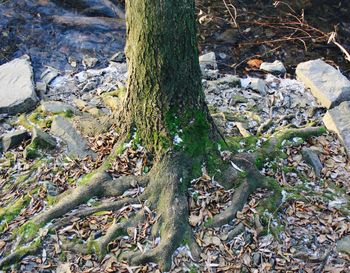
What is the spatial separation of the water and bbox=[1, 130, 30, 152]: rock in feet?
7.00

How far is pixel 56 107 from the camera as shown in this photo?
18.5ft

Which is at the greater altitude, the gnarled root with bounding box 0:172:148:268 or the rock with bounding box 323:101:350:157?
the gnarled root with bounding box 0:172:148:268

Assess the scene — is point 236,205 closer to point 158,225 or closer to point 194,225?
point 194,225

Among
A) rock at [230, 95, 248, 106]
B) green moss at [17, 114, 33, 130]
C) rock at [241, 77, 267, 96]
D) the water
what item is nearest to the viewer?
green moss at [17, 114, 33, 130]

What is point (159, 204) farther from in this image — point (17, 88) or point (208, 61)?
point (208, 61)

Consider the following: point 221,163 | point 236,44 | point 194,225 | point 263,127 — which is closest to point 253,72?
point 236,44

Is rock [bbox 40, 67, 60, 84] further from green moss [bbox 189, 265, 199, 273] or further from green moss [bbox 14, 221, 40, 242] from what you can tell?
green moss [bbox 189, 265, 199, 273]

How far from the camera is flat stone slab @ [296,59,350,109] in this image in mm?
6160

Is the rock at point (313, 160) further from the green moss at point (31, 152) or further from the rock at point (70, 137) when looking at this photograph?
the green moss at point (31, 152)

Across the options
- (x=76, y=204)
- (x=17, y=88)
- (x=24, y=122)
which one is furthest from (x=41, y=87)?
(x=76, y=204)

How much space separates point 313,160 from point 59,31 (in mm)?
5108

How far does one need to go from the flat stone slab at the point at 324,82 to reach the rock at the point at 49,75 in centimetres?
321

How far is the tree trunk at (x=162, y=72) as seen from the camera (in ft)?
12.9

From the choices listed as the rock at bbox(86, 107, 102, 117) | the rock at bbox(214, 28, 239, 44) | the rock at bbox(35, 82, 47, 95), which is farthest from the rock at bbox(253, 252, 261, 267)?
the rock at bbox(214, 28, 239, 44)
